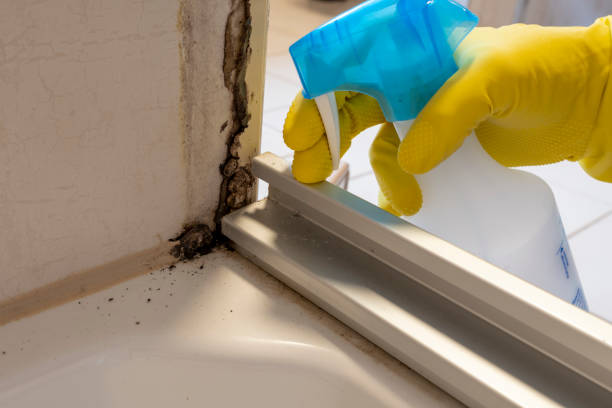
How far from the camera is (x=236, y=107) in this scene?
18.7 inches

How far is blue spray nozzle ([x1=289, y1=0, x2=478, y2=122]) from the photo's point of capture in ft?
1.26

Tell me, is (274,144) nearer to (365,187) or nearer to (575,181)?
(365,187)

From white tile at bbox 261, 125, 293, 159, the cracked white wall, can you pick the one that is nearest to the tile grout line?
white tile at bbox 261, 125, 293, 159

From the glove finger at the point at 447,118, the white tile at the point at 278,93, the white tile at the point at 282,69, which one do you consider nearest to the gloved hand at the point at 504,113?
the glove finger at the point at 447,118

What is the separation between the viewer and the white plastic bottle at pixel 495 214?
1.75ft

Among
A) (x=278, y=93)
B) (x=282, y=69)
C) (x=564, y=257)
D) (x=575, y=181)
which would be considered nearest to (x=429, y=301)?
(x=564, y=257)

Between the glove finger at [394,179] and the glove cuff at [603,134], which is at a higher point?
the glove cuff at [603,134]

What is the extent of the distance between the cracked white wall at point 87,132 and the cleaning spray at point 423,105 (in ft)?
0.31

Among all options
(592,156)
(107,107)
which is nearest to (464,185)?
(592,156)

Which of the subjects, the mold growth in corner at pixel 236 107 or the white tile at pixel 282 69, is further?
the white tile at pixel 282 69

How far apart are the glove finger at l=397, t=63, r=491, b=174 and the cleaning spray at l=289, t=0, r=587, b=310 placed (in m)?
0.02

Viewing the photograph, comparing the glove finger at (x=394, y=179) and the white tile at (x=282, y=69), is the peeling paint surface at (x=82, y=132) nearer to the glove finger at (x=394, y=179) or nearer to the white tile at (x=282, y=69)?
the glove finger at (x=394, y=179)

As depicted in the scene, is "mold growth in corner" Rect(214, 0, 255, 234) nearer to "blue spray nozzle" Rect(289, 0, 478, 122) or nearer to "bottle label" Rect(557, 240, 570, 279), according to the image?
"blue spray nozzle" Rect(289, 0, 478, 122)

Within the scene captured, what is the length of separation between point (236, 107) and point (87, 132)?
132mm
